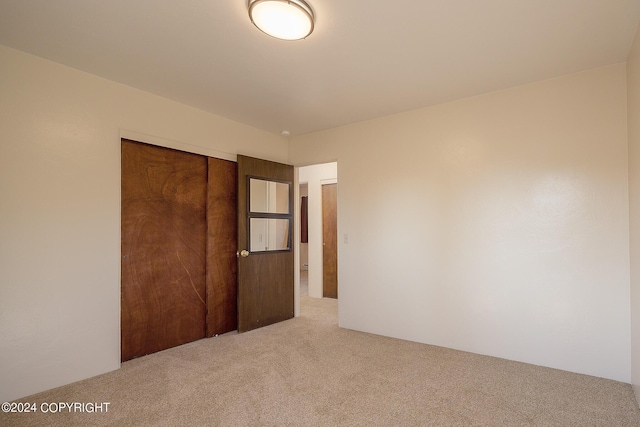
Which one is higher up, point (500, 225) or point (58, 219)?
point (58, 219)

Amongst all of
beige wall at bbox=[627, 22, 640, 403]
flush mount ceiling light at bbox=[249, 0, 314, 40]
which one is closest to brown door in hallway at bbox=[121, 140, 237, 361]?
flush mount ceiling light at bbox=[249, 0, 314, 40]

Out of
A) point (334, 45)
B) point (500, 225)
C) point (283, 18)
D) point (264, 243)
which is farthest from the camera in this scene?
point (264, 243)

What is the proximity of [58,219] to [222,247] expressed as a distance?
160 centimetres

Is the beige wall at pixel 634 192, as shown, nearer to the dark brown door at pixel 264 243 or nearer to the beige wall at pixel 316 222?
the dark brown door at pixel 264 243

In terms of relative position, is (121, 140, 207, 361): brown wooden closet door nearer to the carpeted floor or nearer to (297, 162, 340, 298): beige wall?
the carpeted floor

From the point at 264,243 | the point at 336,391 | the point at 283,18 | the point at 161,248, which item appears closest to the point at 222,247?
the point at 264,243

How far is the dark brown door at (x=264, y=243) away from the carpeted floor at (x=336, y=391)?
71 cm

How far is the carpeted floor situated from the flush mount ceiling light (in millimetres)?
2451

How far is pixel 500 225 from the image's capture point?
3.09 metres

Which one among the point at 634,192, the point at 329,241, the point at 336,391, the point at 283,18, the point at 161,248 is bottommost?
the point at 336,391
